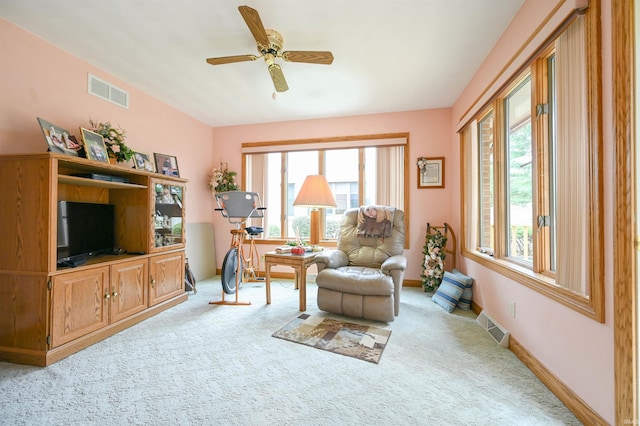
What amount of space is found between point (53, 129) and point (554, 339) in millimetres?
3967

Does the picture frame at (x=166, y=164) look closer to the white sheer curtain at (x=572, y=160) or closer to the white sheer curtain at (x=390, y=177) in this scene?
the white sheer curtain at (x=390, y=177)

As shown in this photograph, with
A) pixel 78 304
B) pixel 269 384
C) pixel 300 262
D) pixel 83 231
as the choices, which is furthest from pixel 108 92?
pixel 269 384

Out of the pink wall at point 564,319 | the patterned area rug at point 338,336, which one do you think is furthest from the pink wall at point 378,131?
the patterned area rug at point 338,336

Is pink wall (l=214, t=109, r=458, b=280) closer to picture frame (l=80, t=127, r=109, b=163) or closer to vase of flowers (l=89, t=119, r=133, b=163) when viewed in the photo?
vase of flowers (l=89, t=119, r=133, b=163)

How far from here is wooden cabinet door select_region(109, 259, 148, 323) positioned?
2236 millimetres

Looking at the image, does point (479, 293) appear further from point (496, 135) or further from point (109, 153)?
point (109, 153)

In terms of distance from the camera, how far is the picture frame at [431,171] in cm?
365

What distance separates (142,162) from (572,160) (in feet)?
12.9

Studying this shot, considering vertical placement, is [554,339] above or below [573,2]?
below

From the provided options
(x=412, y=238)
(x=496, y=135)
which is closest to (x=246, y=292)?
(x=412, y=238)

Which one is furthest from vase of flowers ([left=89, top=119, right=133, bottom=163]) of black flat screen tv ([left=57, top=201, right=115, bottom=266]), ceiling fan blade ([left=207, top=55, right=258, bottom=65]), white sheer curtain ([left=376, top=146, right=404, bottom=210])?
white sheer curtain ([left=376, top=146, right=404, bottom=210])

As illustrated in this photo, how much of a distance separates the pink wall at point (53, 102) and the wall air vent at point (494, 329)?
4.29 m

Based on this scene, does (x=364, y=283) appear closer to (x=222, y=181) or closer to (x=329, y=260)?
(x=329, y=260)

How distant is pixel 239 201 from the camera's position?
2.89 metres
